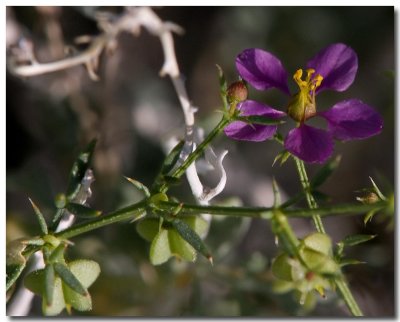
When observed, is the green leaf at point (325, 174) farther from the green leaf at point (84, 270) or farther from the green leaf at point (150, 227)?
the green leaf at point (84, 270)

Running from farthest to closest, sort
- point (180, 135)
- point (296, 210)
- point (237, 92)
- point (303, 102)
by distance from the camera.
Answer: point (180, 135), point (303, 102), point (237, 92), point (296, 210)

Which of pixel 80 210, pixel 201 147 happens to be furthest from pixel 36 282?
pixel 201 147

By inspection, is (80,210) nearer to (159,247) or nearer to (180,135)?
(159,247)

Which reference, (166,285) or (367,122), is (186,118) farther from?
(166,285)

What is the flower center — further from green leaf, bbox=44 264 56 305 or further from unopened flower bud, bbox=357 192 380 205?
green leaf, bbox=44 264 56 305
